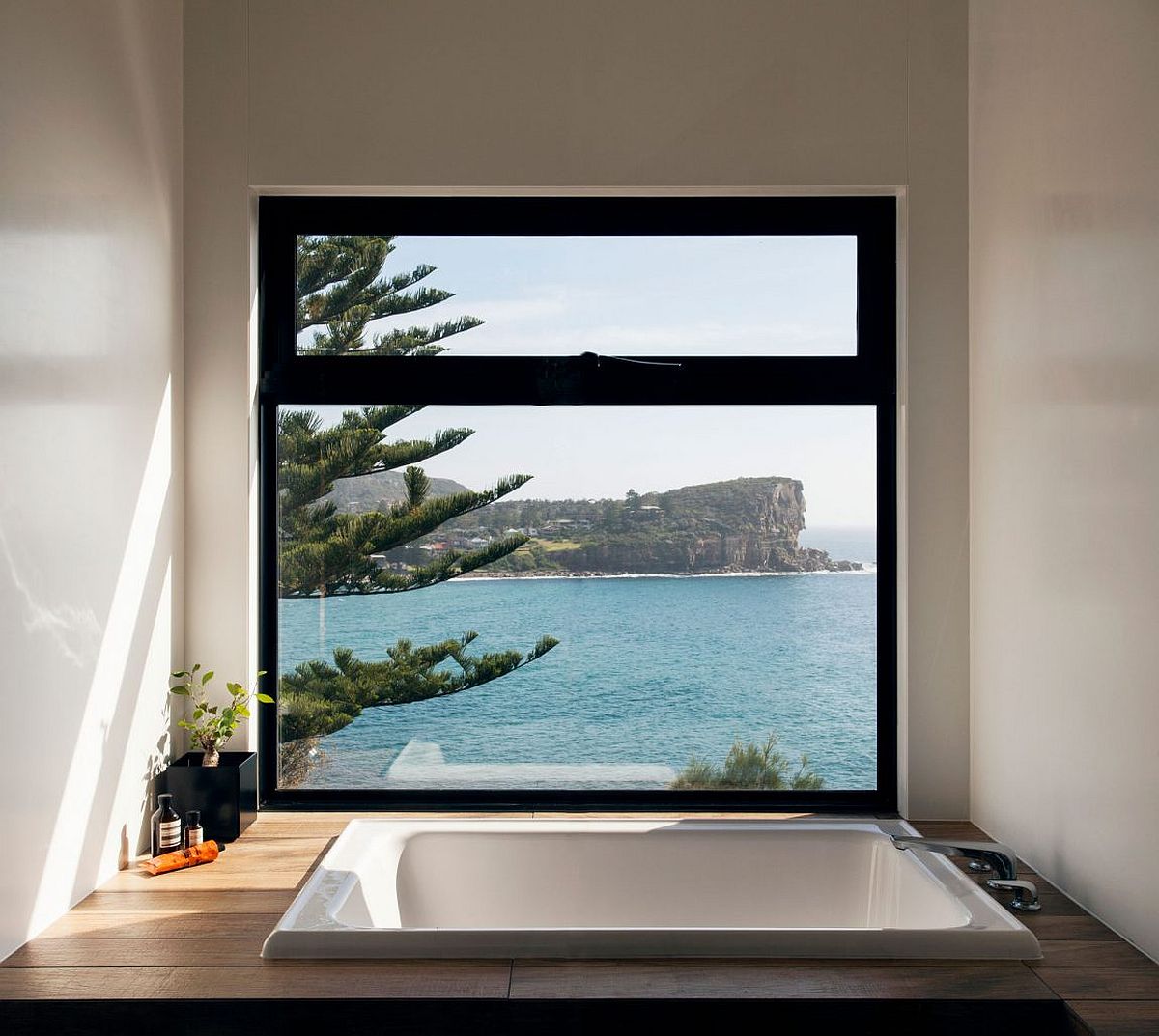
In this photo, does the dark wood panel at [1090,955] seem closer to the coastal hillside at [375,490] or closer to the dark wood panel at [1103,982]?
the dark wood panel at [1103,982]

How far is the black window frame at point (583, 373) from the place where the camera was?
2613mm

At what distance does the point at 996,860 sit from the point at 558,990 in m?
0.98

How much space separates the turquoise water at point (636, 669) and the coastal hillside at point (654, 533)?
46mm

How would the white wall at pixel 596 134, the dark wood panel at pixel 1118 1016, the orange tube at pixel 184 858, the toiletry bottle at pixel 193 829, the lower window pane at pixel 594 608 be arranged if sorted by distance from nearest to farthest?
1. the dark wood panel at pixel 1118 1016
2. the orange tube at pixel 184 858
3. the toiletry bottle at pixel 193 829
4. the white wall at pixel 596 134
5. the lower window pane at pixel 594 608

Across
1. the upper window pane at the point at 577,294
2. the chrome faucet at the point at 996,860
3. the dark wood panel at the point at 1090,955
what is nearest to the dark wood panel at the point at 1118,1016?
the dark wood panel at the point at 1090,955

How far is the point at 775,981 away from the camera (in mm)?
1637

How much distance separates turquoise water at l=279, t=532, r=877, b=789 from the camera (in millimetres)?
2627

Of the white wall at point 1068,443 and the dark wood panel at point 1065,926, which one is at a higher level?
the white wall at point 1068,443

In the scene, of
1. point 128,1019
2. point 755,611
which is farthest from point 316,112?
point 128,1019

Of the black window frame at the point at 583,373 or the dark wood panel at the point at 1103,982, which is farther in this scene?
the black window frame at the point at 583,373

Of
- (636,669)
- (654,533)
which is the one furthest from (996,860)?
(654,533)

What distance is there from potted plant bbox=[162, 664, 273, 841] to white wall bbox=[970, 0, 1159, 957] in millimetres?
1794

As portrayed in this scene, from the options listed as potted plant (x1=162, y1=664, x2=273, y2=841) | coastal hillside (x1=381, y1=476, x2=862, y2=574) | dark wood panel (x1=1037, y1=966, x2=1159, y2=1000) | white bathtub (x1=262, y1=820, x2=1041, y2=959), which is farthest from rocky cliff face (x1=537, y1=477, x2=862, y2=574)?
dark wood panel (x1=1037, y1=966, x2=1159, y2=1000)

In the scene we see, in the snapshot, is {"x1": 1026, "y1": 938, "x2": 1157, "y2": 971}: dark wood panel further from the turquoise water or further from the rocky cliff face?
the rocky cliff face
